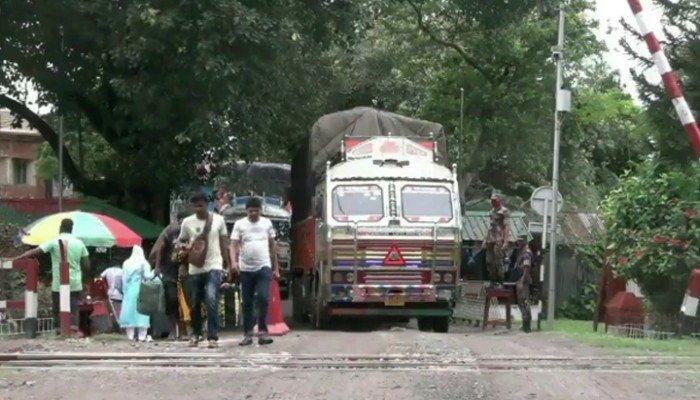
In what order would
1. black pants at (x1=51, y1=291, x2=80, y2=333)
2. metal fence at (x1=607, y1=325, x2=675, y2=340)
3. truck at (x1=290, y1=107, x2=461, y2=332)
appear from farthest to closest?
1. truck at (x1=290, y1=107, x2=461, y2=332)
2. metal fence at (x1=607, y1=325, x2=675, y2=340)
3. black pants at (x1=51, y1=291, x2=80, y2=333)

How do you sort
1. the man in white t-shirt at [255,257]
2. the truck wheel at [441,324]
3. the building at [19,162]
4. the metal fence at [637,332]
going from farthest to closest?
the building at [19,162]
the truck wheel at [441,324]
the metal fence at [637,332]
the man in white t-shirt at [255,257]

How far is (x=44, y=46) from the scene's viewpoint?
70.2ft

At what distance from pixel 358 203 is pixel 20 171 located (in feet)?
127

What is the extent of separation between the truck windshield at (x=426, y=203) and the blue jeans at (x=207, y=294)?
6301mm

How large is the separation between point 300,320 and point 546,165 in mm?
13662

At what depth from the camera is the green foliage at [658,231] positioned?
52.9 ft

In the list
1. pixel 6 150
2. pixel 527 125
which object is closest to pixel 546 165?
pixel 527 125

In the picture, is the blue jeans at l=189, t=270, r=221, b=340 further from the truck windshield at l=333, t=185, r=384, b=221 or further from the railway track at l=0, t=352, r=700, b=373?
the truck windshield at l=333, t=185, r=384, b=221

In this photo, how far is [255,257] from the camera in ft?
40.7

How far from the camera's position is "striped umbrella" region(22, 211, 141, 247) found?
1788 centimetres

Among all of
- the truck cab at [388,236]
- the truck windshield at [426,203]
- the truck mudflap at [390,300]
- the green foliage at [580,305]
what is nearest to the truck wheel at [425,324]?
the truck cab at [388,236]

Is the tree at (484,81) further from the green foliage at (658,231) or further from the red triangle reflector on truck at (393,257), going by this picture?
the red triangle reflector on truck at (393,257)

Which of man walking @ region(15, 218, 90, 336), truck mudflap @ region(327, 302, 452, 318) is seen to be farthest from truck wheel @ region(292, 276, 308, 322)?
man walking @ region(15, 218, 90, 336)

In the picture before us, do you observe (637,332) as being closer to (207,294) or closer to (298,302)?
(207,294)
